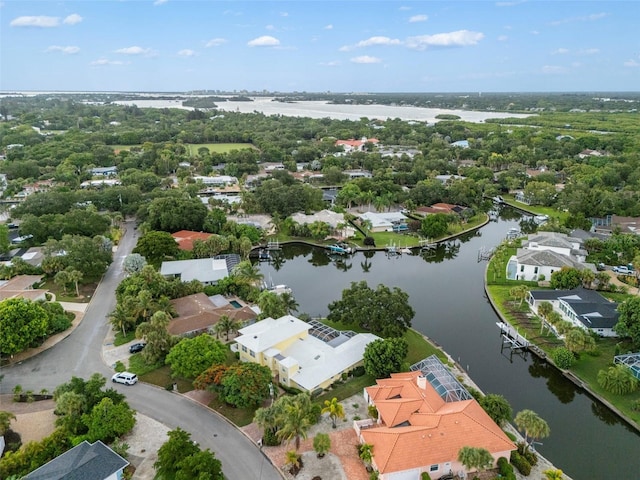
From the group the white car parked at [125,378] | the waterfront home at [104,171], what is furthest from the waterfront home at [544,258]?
the waterfront home at [104,171]

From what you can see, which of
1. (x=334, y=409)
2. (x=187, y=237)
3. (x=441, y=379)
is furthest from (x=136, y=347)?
(x=187, y=237)

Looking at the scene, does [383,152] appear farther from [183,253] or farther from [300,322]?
[300,322]

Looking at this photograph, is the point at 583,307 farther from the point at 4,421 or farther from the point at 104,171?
the point at 104,171

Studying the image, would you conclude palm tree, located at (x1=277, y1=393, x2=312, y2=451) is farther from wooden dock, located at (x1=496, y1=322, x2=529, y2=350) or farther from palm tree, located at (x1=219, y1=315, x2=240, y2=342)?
wooden dock, located at (x1=496, y1=322, x2=529, y2=350)

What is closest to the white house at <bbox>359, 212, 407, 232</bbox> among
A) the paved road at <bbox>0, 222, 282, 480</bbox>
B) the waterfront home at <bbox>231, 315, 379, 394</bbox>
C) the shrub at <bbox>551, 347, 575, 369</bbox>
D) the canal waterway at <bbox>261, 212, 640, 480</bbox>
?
the canal waterway at <bbox>261, 212, 640, 480</bbox>

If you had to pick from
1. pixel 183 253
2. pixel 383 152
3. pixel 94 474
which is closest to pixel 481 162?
pixel 383 152

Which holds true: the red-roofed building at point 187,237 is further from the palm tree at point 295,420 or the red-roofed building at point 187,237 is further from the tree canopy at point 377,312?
the palm tree at point 295,420
